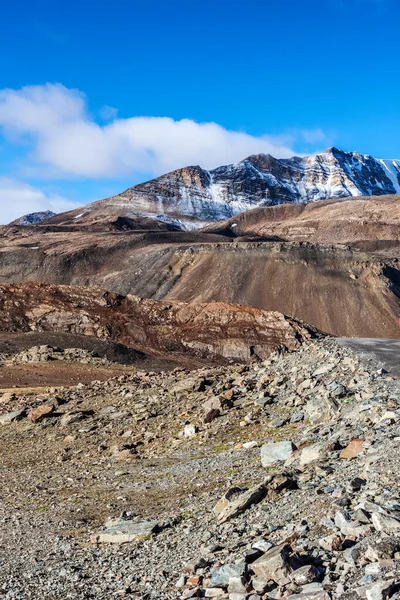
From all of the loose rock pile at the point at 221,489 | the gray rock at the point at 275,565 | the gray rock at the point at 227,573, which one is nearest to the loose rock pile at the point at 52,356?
the loose rock pile at the point at 221,489

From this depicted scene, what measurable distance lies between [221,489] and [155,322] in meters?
43.9

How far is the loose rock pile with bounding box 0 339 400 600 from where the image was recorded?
6.57 metres

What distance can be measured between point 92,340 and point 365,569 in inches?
1531

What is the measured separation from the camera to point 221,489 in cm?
1048

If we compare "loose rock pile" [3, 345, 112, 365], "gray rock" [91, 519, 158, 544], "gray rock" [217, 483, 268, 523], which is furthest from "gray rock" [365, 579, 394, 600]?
"loose rock pile" [3, 345, 112, 365]

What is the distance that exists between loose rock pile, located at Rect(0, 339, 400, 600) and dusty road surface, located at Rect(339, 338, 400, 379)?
73cm

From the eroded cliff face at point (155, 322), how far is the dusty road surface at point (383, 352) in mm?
27893

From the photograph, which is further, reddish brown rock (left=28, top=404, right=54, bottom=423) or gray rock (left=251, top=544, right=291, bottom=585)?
reddish brown rock (left=28, top=404, right=54, bottom=423)

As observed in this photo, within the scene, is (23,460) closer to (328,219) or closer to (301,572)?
(301,572)

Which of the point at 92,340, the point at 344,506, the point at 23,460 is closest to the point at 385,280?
the point at 92,340

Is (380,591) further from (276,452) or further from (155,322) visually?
(155,322)

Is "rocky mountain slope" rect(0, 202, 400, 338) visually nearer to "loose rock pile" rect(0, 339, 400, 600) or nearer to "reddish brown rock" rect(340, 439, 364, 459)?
"loose rock pile" rect(0, 339, 400, 600)

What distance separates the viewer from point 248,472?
1113cm

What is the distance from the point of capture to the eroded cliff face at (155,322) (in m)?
50.3
